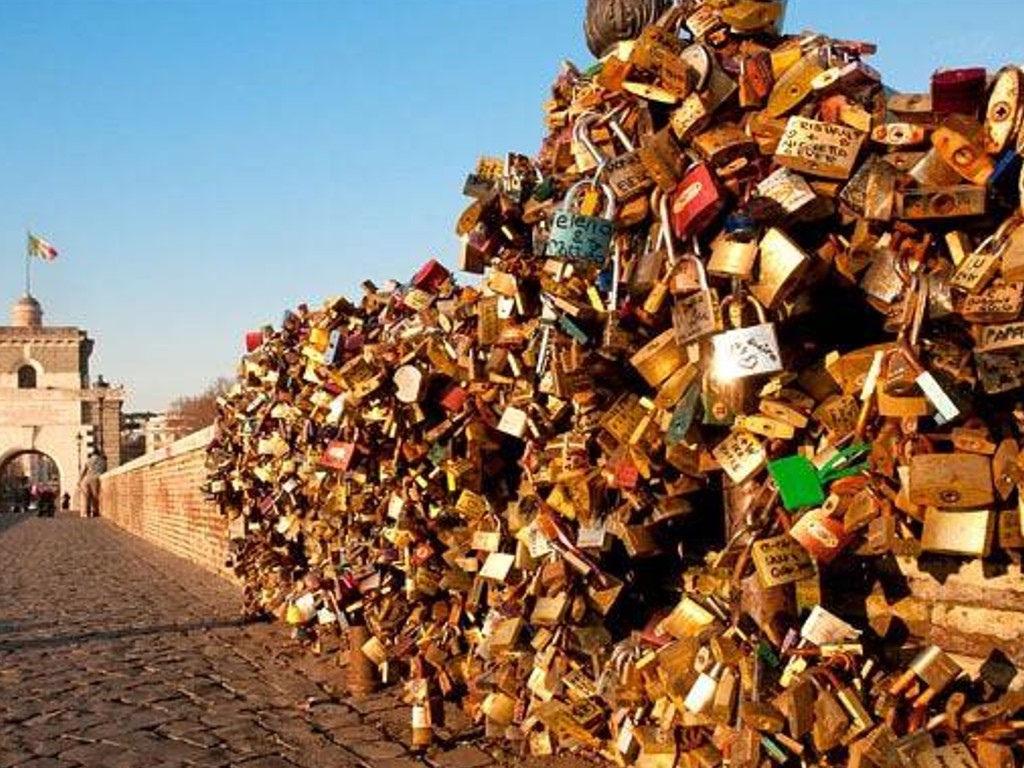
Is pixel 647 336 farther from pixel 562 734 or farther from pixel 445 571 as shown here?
pixel 445 571

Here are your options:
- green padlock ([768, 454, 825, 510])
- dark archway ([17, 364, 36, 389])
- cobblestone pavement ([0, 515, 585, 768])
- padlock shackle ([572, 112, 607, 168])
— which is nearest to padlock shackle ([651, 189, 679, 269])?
padlock shackle ([572, 112, 607, 168])

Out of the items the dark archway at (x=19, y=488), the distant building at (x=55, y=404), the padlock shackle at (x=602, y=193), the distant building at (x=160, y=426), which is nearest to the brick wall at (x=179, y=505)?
the padlock shackle at (x=602, y=193)

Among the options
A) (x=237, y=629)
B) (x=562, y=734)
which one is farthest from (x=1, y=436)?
(x=562, y=734)

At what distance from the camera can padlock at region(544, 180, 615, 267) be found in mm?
2652

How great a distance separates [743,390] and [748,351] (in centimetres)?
16

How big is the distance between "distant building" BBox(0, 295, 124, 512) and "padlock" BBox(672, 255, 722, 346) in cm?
6413

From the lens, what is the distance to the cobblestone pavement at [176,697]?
13.6 feet

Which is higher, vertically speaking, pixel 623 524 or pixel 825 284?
pixel 825 284

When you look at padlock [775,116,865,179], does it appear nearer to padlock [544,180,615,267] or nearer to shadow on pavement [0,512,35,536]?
padlock [544,180,615,267]

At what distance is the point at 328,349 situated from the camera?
5551 mm

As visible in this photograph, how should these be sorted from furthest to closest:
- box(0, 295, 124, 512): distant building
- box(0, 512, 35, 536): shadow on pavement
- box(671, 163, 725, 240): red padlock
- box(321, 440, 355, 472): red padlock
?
1. box(0, 295, 124, 512): distant building
2. box(0, 512, 35, 536): shadow on pavement
3. box(321, 440, 355, 472): red padlock
4. box(671, 163, 725, 240): red padlock

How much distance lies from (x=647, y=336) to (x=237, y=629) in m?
→ 5.85

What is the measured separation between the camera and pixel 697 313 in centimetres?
238

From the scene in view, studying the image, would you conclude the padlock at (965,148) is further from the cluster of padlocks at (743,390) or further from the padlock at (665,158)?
the padlock at (665,158)
